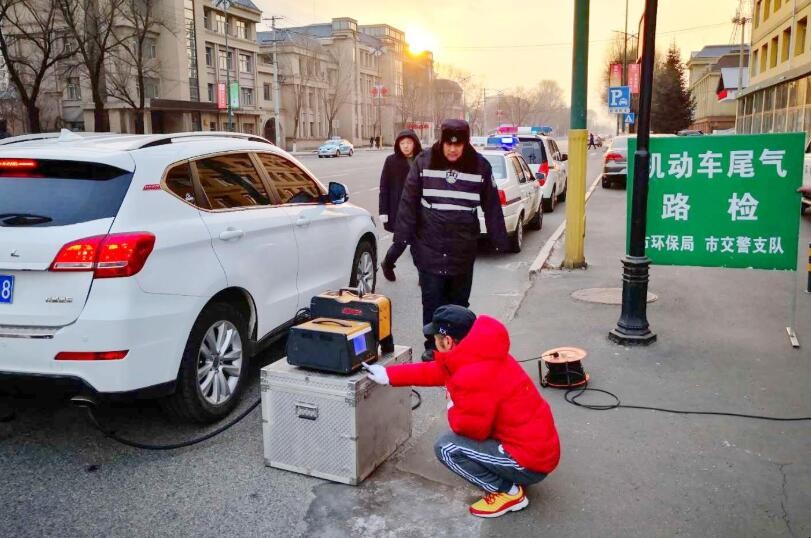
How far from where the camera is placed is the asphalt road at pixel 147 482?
354 centimetres

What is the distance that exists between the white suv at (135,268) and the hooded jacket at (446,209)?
3.70 feet

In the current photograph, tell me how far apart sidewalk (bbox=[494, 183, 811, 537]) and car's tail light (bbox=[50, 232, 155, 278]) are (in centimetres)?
237

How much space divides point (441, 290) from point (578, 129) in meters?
4.47

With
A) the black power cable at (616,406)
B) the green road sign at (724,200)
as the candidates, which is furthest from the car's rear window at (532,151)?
the black power cable at (616,406)

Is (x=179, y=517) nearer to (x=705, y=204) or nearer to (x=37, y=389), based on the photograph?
(x=37, y=389)

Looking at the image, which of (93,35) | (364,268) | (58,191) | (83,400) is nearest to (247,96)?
(93,35)

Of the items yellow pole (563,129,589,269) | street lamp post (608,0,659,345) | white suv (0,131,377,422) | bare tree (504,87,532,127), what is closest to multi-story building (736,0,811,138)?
yellow pole (563,129,589,269)

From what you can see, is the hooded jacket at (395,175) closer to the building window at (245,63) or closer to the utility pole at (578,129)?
the utility pole at (578,129)


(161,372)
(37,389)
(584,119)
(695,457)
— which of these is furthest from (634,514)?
(584,119)

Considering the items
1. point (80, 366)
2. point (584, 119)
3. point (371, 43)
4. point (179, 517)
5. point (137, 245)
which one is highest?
point (371, 43)

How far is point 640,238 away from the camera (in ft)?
20.9

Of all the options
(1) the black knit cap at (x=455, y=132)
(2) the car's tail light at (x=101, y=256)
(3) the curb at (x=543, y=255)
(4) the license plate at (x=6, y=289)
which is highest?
(1) the black knit cap at (x=455, y=132)

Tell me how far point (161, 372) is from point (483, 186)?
2751mm

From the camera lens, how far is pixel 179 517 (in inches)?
143
